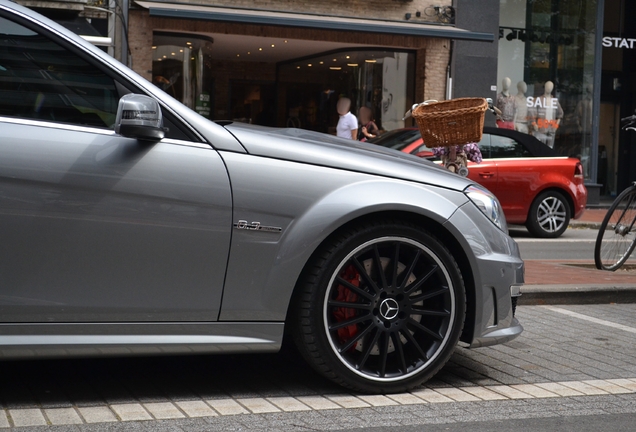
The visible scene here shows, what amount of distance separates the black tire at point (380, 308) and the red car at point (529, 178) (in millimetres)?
8491

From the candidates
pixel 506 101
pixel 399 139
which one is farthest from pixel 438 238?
pixel 506 101

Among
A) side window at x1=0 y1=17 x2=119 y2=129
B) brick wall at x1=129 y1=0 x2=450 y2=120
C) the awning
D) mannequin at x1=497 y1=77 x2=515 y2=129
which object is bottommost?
side window at x1=0 y1=17 x2=119 y2=129

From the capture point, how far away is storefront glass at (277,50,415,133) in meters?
19.7

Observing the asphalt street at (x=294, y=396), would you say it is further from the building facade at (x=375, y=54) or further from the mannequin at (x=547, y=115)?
the mannequin at (x=547, y=115)

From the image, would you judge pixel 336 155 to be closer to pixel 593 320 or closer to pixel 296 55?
pixel 593 320

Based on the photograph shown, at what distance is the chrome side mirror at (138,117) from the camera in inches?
147

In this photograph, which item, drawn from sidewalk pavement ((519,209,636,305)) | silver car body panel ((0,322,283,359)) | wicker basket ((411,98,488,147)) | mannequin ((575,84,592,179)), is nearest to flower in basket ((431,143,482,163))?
wicker basket ((411,98,488,147))

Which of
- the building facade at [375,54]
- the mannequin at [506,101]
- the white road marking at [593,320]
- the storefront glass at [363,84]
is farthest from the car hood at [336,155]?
the mannequin at [506,101]

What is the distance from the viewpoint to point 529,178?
43.9 ft

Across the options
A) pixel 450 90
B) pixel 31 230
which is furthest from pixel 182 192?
pixel 450 90

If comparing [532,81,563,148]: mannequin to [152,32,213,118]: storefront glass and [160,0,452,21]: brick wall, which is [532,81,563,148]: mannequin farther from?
[152,32,213,118]: storefront glass

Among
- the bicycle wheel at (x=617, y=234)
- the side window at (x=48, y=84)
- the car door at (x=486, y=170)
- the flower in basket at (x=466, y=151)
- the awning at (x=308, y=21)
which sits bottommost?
the bicycle wheel at (x=617, y=234)

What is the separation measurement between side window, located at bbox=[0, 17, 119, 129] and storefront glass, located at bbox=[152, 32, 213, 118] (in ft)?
45.6

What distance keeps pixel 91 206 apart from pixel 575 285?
4886 millimetres
